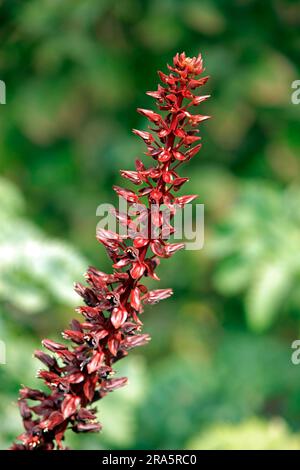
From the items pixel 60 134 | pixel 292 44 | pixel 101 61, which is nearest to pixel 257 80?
pixel 292 44

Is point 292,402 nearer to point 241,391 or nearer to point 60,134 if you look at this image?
point 241,391

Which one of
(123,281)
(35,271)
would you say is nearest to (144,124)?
(35,271)

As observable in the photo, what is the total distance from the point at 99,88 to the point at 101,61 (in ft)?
0.59

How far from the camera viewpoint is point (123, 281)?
1.23 meters

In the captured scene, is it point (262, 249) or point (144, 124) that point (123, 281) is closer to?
point (262, 249)

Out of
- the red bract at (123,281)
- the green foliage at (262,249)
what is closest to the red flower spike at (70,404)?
the red bract at (123,281)

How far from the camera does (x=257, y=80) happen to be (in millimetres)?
5035

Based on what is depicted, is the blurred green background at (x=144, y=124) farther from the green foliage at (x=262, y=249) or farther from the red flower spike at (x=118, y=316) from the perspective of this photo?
the red flower spike at (x=118, y=316)

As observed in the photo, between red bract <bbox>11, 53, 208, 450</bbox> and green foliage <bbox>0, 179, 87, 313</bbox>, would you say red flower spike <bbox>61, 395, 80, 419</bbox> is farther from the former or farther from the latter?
green foliage <bbox>0, 179, 87, 313</bbox>

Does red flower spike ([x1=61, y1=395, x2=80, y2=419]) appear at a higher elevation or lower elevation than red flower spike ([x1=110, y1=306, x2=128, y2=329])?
lower

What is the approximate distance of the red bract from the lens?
1211mm

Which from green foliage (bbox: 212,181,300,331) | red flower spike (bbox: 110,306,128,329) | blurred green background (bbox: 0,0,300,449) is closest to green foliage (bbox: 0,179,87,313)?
green foliage (bbox: 212,181,300,331)

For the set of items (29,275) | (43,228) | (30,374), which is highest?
(43,228)

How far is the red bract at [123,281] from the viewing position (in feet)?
3.97
